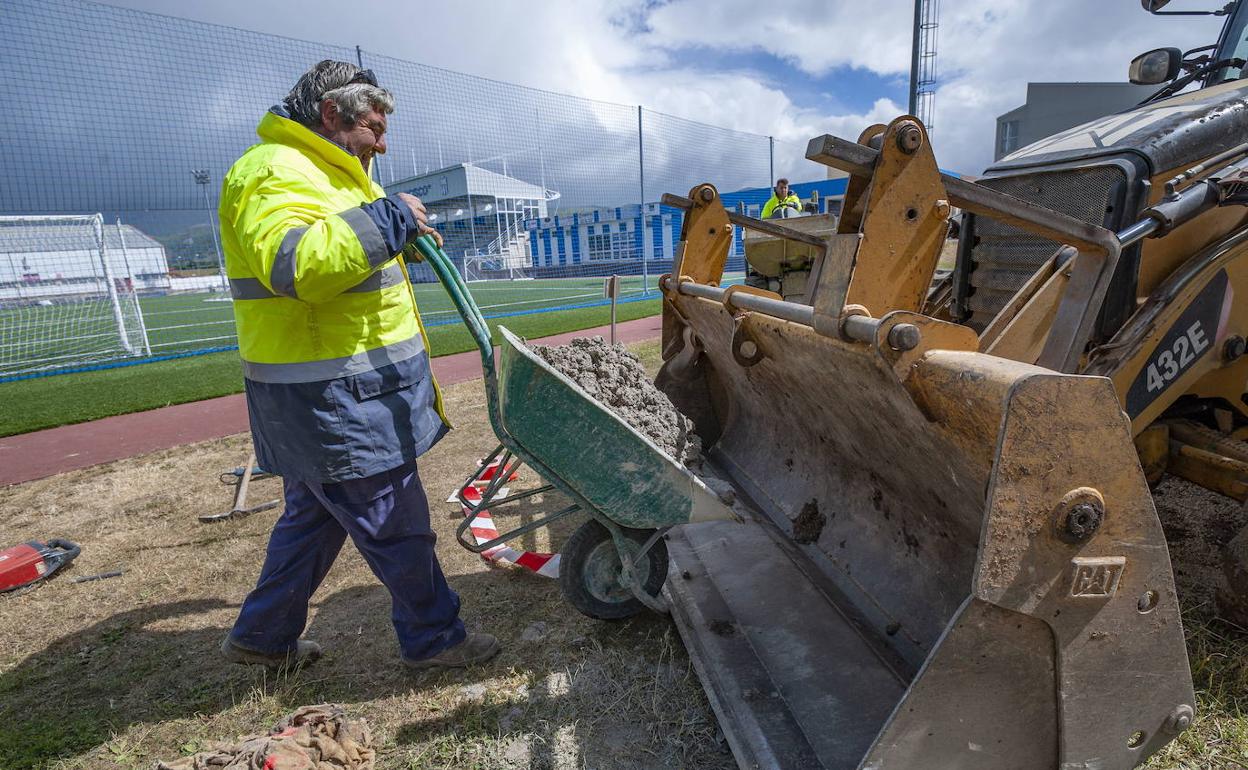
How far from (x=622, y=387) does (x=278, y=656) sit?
1.68 metres

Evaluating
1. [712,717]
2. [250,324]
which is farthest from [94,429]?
[712,717]

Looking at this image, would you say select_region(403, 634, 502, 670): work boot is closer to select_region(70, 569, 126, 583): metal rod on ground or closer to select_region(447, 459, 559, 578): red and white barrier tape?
select_region(447, 459, 559, 578): red and white barrier tape

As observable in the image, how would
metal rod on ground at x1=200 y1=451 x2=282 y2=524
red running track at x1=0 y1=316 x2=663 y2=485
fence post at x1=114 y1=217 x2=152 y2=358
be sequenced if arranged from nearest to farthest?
metal rod on ground at x1=200 y1=451 x2=282 y2=524 < red running track at x1=0 y1=316 x2=663 y2=485 < fence post at x1=114 y1=217 x2=152 y2=358

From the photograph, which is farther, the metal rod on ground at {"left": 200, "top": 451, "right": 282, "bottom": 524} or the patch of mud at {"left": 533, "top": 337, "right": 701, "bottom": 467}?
the metal rod on ground at {"left": 200, "top": 451, "right": 282, "bottom": 524}

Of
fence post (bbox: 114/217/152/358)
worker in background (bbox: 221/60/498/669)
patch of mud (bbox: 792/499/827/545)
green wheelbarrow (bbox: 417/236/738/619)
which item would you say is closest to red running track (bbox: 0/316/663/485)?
patch of mud (bbox: 792/499/827/545)

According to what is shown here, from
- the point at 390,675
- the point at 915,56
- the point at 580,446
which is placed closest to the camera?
the point at 580,446

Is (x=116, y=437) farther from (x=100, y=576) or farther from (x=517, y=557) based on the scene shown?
(x=517, y=557)

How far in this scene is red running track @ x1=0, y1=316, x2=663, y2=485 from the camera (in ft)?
18.7

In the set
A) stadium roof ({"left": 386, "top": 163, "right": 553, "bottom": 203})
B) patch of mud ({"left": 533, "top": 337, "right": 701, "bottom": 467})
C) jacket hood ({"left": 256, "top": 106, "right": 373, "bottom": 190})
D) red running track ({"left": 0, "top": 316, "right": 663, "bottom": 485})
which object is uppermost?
stadium roof ({"left": 386, "top": 163, "right": 553, "bottom": 203})

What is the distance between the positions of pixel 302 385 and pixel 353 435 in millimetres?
224

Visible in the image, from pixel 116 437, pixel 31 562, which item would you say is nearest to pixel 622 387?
pixel 31 562

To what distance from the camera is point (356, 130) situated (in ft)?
7.59

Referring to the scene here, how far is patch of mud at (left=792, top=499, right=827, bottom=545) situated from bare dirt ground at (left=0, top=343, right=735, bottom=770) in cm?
64

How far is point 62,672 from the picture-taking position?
2.76 metres
